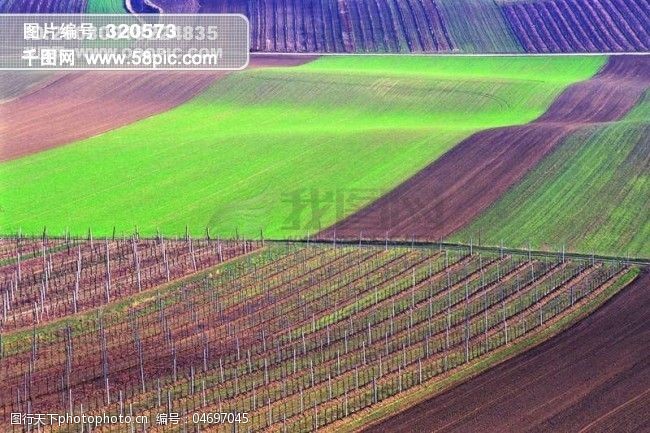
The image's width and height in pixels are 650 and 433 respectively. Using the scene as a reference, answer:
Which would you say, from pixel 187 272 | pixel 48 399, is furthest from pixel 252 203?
pixel 48 399

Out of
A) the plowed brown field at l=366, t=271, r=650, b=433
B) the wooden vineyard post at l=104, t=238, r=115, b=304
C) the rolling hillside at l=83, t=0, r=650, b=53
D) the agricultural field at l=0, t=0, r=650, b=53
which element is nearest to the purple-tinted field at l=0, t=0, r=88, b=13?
the agricultural field at l=0, t=0, r=650, b=53

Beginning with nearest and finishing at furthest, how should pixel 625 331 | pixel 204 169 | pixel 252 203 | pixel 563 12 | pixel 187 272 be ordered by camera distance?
1. pixel 625 331
2. pixel 187 272
3. pixel 252 203
4. pixel 204 169
5. pixel 563 12

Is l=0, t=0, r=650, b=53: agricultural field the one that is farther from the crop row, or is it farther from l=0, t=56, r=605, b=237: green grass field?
the crop row

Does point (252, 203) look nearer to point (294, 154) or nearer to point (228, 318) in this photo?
point (294, 154)

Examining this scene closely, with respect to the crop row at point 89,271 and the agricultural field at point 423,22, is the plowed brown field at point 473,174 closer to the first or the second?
the crop row at point 89,271

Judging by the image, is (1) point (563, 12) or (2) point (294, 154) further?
(1) point (563, 12)

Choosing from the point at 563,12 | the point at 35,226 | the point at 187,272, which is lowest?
the point at 187,272

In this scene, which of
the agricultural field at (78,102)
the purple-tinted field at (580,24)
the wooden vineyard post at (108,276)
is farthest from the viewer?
the purple-tinted field at (580,24)

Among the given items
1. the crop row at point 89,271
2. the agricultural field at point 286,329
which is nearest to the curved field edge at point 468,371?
the agricultural field at point 286,329
